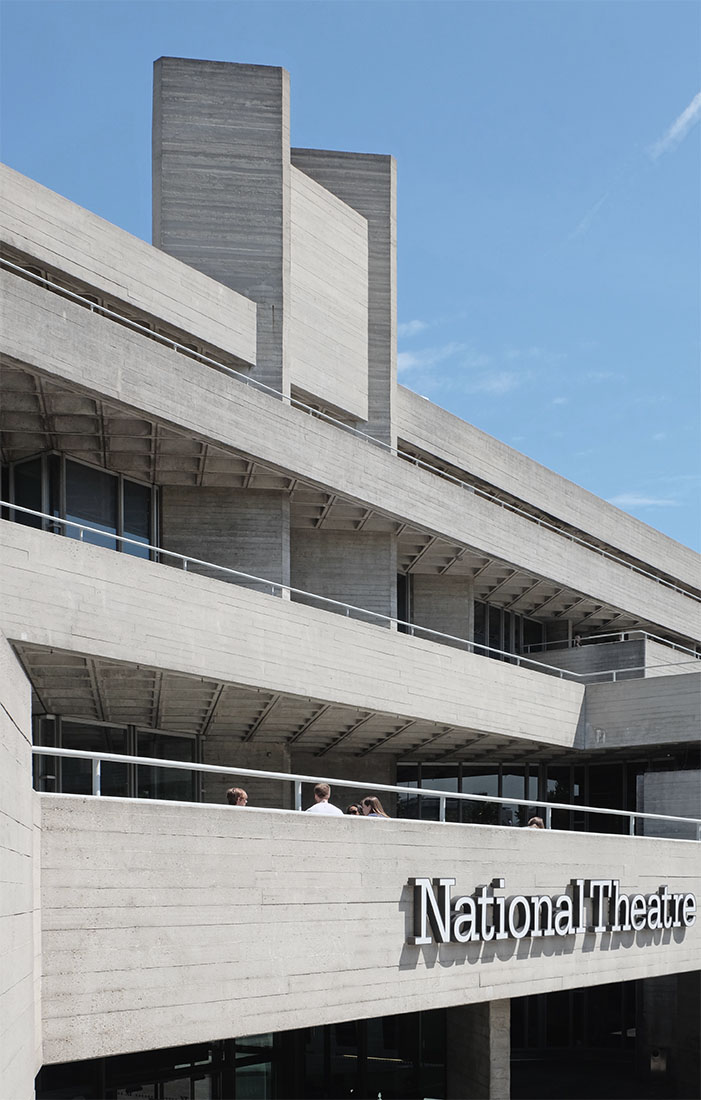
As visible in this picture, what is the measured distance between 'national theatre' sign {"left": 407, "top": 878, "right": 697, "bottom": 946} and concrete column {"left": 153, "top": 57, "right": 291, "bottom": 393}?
11640 millimetres

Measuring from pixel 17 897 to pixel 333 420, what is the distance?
56.7ft

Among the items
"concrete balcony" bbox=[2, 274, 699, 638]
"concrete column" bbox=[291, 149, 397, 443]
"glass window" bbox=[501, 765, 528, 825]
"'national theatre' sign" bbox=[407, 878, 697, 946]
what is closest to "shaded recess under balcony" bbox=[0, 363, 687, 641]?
"concrete balcony" bbox=[2, 274, 699, 638]

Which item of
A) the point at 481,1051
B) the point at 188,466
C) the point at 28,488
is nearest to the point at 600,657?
the point at 481,1051

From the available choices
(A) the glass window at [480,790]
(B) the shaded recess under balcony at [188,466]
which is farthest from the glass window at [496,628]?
(A) the glass window at [480,790]

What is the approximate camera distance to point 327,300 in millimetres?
27312

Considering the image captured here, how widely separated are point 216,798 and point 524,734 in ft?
23.8

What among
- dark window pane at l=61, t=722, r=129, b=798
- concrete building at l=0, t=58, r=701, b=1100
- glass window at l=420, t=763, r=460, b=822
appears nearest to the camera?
concrete building at l=0, t=58, r=701, b=1100

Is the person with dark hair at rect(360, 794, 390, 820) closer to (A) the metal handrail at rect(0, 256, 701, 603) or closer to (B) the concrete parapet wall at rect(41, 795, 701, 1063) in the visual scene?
(B) the concrete parapet wall at rect(41, 795, 701, 1063)

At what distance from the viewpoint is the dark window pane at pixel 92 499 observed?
21.8 m

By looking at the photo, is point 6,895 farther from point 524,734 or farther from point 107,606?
point 524,734

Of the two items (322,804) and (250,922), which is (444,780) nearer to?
(322,804)

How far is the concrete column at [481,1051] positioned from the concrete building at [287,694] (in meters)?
0.07

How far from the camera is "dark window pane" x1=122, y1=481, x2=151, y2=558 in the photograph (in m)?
23.0

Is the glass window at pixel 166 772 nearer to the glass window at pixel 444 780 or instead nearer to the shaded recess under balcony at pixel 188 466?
the shaded recess under balcony at pixel 188 466
